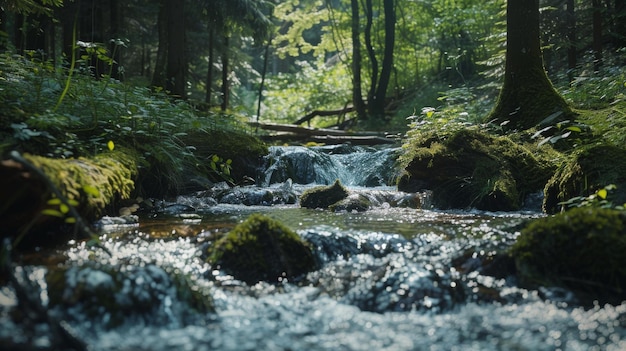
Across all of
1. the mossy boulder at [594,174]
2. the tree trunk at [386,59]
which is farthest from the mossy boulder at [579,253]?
the tree trunk at [386,59]

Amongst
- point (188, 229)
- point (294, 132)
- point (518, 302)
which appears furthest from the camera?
point (294, 132)

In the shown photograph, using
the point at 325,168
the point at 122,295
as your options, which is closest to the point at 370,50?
the point at 325,168

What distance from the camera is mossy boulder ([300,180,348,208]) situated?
7.39 m

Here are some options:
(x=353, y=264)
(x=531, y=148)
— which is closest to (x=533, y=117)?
(x=531, y=148)

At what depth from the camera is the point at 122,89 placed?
8305 mm

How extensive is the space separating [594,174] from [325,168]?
6216 mm

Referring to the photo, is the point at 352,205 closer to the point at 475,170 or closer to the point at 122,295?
the point at 475,170

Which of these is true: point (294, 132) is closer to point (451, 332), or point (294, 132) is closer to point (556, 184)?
point (556, 184)

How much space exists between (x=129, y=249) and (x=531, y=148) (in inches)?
238

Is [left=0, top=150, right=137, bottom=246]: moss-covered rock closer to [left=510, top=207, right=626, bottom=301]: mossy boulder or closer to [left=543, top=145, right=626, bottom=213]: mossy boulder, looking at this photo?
[left=510, top=207, right=626, bottom=301]: mossy boulder

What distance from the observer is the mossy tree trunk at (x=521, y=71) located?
28.6 feet

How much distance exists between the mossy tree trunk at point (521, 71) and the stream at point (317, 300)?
15.0ft

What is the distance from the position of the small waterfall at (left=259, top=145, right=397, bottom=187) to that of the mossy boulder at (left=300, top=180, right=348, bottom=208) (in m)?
Answer: 2.36

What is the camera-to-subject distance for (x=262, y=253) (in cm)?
395
